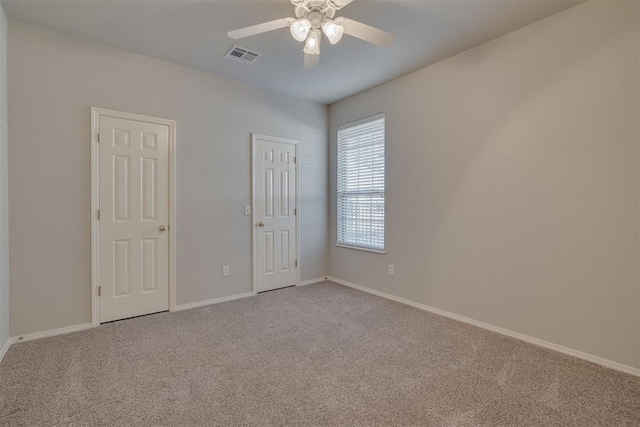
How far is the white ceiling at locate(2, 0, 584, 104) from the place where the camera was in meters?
2.39

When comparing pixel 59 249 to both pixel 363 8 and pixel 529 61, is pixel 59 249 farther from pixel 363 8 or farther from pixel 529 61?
pixel 529 61

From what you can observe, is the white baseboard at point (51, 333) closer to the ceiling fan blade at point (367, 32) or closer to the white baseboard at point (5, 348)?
the white baseboard at point (5, 348)

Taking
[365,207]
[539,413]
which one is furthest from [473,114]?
[539,413]

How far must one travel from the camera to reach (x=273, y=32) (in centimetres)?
278

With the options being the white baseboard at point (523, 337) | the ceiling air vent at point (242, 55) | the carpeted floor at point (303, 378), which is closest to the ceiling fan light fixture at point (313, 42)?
the ceiling air vent at point (242, 55)

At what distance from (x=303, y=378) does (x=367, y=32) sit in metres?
2.38

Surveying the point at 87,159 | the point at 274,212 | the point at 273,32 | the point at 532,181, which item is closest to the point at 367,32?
the point at 273,32

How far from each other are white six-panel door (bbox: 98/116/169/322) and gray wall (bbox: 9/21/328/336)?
14 centimetres

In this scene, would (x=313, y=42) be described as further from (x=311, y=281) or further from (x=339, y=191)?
(x=311, y=281)

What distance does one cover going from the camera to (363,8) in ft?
7.89

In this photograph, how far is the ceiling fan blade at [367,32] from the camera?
205 centimetres

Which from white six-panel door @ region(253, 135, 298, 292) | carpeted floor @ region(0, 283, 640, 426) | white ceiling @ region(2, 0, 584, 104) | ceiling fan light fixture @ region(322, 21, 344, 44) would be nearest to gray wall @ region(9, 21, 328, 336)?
white six-panel door @ region(253, 135, 298, 292)

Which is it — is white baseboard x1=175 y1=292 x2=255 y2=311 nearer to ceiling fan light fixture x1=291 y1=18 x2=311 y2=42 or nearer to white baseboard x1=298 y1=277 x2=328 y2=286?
white baseboard x1=298 y1=277 x2=328 y2=286

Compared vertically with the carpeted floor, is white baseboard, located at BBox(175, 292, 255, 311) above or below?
above
